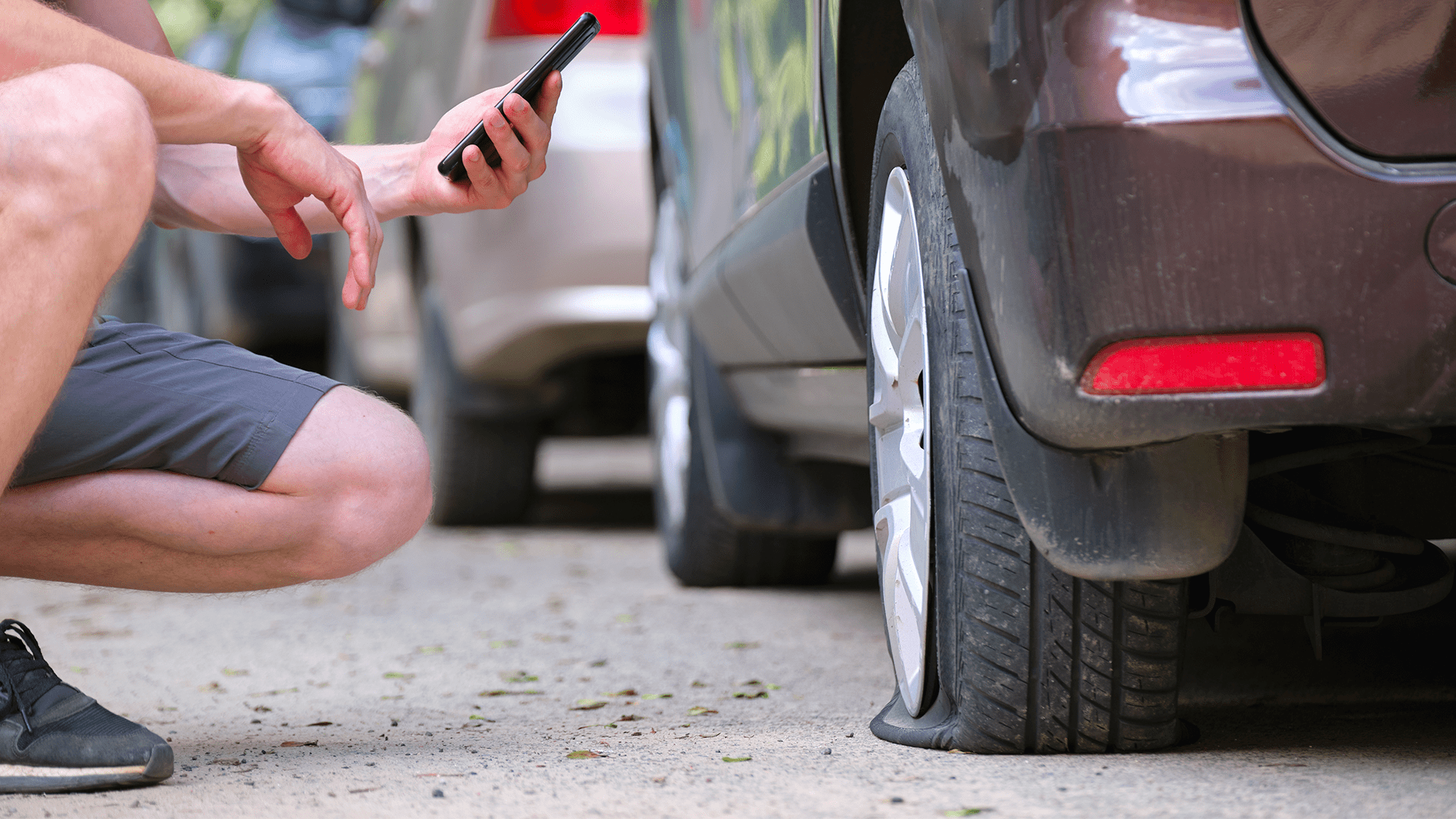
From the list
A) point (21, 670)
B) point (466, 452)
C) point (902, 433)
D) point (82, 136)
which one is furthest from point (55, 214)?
point (466, 452)

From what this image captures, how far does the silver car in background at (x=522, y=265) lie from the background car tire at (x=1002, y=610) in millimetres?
2457

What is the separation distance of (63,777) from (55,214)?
62cm

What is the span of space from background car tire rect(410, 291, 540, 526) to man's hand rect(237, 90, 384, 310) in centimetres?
293

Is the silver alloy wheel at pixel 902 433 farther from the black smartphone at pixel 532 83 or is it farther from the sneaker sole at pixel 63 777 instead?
the sneaker sole at pixel 63 777

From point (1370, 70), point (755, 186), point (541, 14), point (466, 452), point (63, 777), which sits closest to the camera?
point (1370, 70)

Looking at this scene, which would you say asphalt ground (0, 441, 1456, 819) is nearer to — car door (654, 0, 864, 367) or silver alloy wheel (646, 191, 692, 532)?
silver alloy wheel (646, 191, 692, 532)

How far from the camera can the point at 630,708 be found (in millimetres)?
2430

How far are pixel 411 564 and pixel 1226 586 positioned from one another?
9.85 feet

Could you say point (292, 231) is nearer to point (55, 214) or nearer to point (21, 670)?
point (55, 214)

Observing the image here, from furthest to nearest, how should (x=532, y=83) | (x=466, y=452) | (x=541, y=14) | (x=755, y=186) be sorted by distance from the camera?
1. (x=466, y=452)
2. (x=541, y=14)
3. (x=755, y=186)
4. (x=532, y=83)

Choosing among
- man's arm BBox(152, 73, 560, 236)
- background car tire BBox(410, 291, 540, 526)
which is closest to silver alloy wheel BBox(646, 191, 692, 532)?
background car tire BBox(410, 291, 540, 526)

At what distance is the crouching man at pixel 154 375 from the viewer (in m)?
1.71

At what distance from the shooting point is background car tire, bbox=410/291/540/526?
5074 mm

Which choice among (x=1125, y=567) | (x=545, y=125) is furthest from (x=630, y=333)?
(x=1125, y=567)
